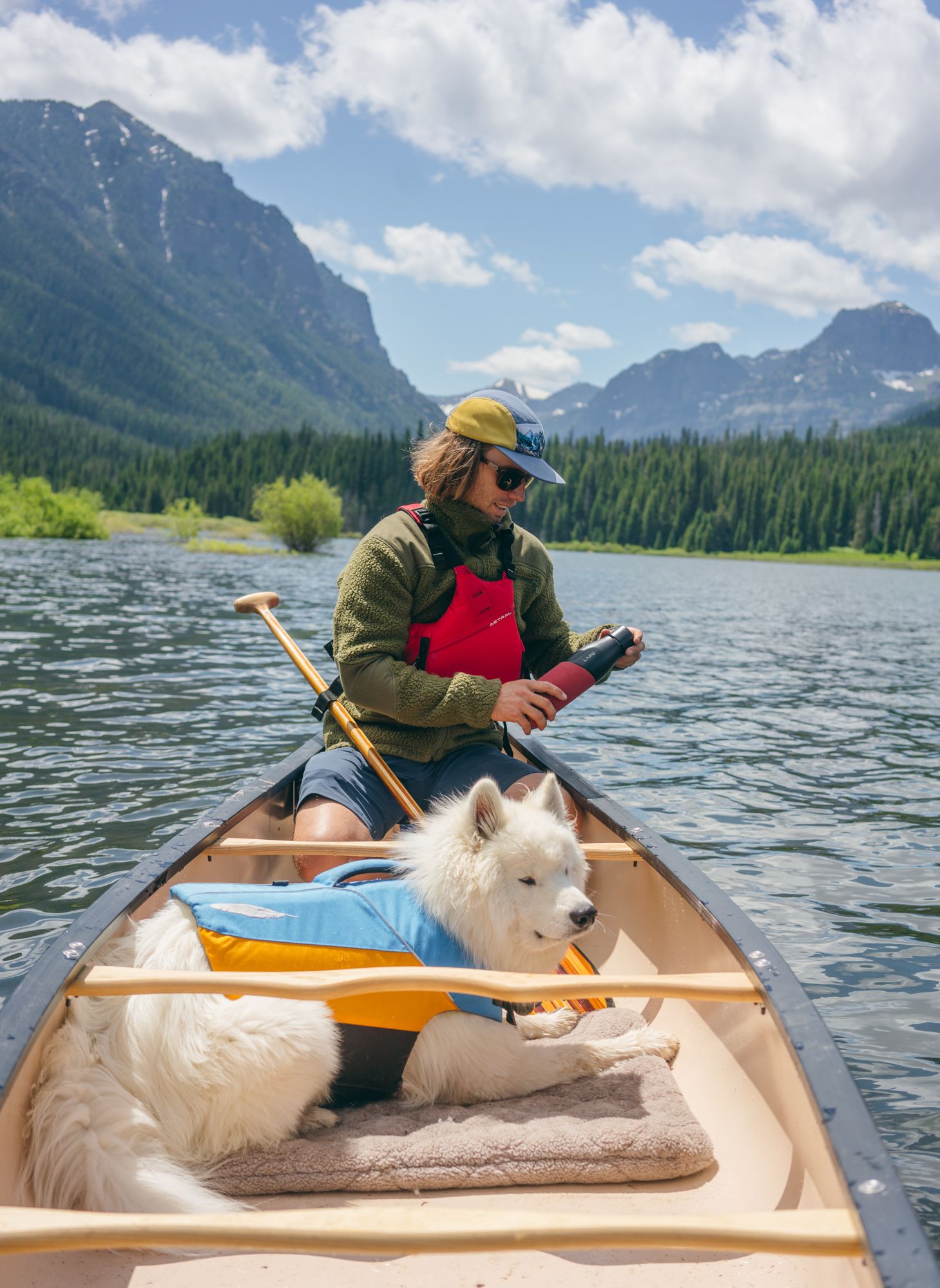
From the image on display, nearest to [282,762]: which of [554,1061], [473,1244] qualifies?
[554,1061]

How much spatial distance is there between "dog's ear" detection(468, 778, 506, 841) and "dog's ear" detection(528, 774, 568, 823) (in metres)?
0.26

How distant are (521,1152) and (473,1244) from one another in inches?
46.6

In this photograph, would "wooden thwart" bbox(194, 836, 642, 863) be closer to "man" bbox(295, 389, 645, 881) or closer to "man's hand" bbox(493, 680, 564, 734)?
"man" bbox(295, 389, 645, 881)

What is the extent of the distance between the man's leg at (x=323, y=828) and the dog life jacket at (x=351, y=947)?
3.95 feet

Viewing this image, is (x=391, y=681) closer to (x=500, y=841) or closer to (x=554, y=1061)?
(x=500, y=841)

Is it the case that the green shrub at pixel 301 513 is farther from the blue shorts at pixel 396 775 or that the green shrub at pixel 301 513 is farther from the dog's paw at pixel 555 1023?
the dog's paw at pixel 555 1023

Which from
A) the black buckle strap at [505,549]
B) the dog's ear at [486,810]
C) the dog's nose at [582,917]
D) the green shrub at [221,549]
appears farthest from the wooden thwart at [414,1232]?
the green shrub at [221,549]

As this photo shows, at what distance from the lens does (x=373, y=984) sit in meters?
3.11

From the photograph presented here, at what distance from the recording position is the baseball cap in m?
5.21

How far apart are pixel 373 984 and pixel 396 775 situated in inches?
92.8

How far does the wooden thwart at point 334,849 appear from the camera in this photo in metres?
4.73

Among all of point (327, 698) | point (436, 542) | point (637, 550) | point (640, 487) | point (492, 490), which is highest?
point (640, 487)

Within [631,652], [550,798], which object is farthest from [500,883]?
[631,652]

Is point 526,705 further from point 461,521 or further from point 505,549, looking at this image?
point 461,521
